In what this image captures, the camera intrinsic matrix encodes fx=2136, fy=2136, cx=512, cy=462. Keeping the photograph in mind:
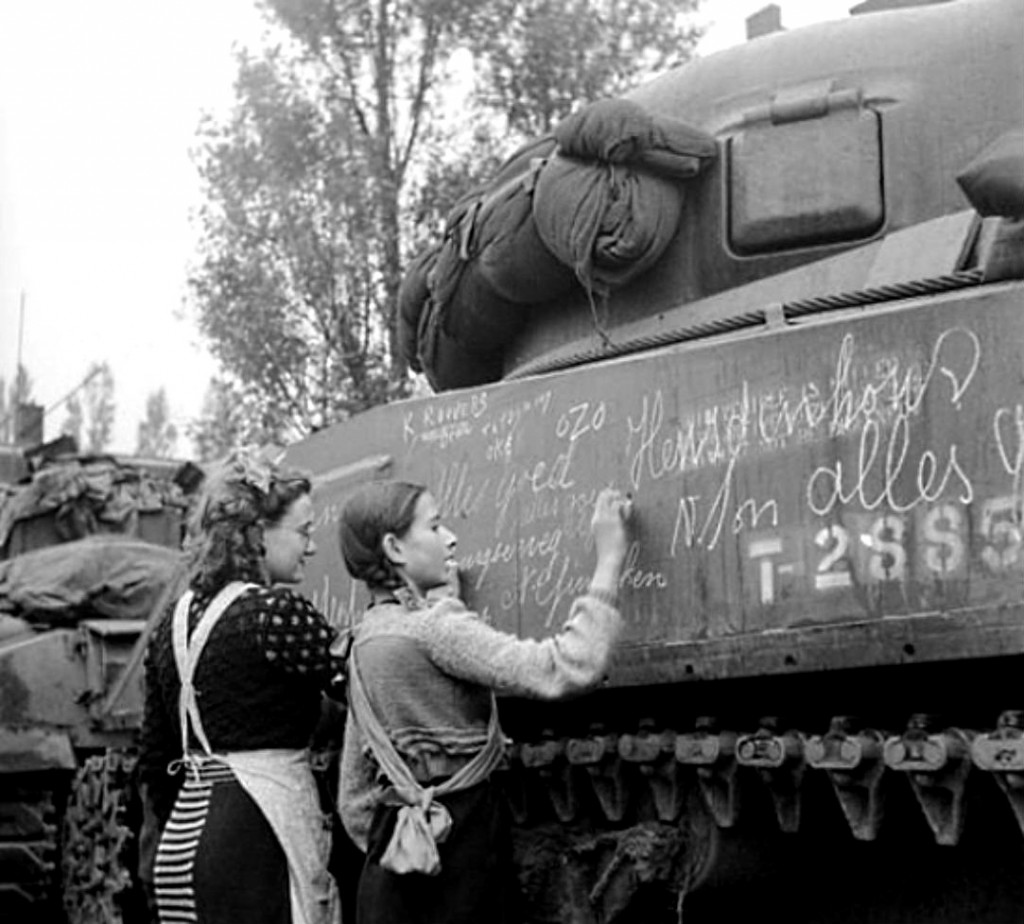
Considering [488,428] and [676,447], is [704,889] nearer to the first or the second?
[676,447]

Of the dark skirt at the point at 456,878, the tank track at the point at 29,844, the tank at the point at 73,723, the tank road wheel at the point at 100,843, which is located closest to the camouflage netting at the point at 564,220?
the dark skirt at the point at 456,878

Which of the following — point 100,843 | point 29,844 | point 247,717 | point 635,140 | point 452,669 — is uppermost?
point 635,140

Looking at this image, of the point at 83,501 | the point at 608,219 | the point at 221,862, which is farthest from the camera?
the point at 83,501

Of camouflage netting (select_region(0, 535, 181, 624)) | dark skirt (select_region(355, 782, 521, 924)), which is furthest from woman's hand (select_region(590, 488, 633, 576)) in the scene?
camouflage netting (select_region(0, 535, 181, 624))

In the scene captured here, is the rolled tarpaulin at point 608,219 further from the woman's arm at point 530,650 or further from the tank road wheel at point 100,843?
the tank road wheel at point 100,843

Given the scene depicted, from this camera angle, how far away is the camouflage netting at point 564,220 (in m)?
6.56

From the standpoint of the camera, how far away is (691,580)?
17.1 feet

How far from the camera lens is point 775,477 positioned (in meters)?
5.04

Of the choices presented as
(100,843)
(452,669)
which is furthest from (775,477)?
(100,843)

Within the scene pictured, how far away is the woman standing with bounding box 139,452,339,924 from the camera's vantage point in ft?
16.4

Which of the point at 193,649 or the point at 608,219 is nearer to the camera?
the point at 193,649

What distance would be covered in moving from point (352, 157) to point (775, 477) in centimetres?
1989

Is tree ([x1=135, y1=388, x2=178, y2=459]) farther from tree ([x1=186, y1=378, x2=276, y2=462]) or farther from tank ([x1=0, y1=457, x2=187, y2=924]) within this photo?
tank ([x1=0, y1=457, x2=187, y2=924])

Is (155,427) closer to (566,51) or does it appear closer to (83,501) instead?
(566,51)
